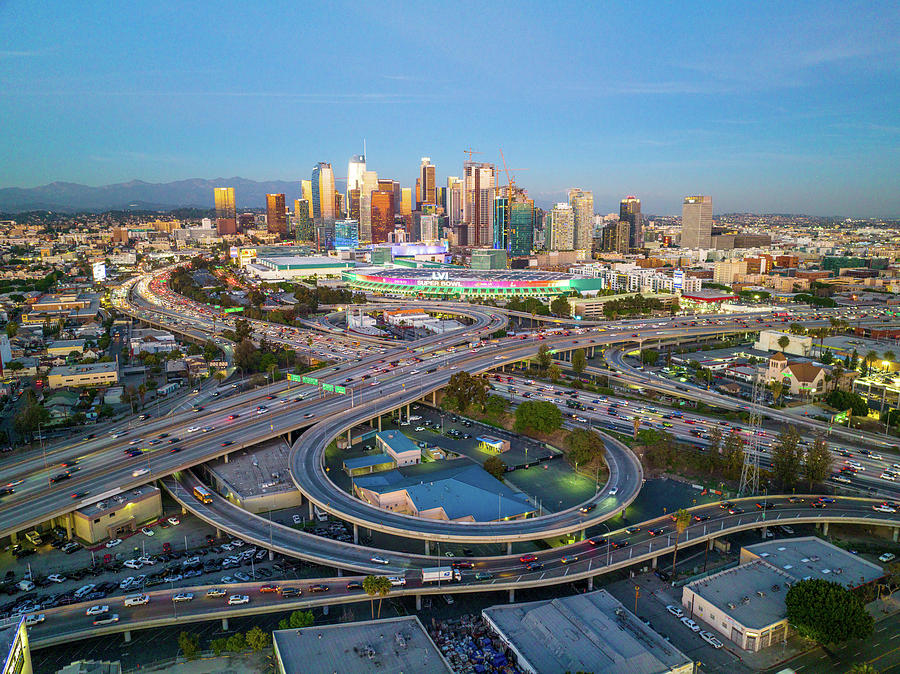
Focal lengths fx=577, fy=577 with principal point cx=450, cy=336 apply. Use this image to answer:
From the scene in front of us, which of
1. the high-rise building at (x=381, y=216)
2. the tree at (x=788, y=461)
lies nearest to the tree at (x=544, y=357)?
the tree at (x=788, y=461)

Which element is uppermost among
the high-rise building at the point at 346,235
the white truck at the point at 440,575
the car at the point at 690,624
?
the high-rise building at the point at 346,235

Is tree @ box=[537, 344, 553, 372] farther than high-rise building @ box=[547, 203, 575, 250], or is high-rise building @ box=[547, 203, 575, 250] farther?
high-rise building @ box=[547, 203, 575, 250]

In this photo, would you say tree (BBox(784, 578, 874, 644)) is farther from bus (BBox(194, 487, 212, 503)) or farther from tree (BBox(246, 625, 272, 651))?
bus (BBox(194, 487, 212, 503))

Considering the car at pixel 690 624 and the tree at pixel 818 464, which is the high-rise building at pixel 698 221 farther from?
the car at pixel 690 624

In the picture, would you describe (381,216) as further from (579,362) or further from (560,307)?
(579,362)

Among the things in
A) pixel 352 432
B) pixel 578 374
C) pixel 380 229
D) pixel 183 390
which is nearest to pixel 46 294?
pixel 183 390

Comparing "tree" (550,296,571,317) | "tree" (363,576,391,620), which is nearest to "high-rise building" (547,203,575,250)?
"tree" (550,296,571,317)

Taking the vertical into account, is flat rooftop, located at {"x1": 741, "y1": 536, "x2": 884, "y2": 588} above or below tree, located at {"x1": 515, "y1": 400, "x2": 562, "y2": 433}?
below
